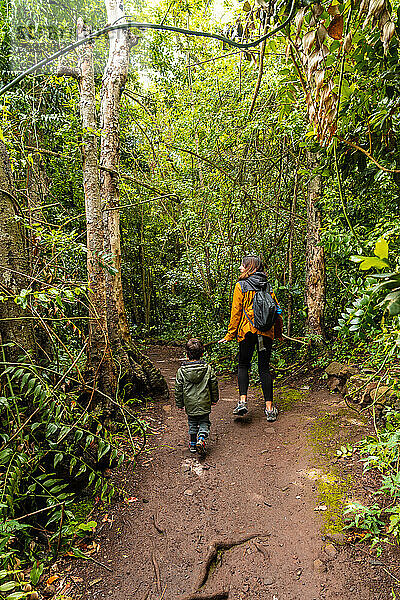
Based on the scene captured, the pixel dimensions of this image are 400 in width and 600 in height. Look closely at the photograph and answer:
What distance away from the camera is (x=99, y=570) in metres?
2.55

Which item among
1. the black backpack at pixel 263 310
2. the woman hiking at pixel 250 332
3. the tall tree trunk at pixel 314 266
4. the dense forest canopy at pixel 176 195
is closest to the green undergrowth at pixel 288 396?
the woman hiking at pixel 250 332

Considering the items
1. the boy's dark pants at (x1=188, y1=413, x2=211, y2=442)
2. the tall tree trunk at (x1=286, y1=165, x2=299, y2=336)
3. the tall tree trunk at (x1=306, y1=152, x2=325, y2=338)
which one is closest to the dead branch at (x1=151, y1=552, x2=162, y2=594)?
the boy's dark pants at (x1=188, y1=413, x2=211, y2=442)

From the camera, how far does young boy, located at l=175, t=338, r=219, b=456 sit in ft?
13.3

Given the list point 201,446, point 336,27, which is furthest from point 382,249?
point 201,446

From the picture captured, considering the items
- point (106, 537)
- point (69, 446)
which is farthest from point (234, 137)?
point (106, 537)

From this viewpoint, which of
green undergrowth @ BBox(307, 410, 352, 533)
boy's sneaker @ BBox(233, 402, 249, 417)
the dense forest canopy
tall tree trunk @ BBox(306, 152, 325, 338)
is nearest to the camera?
the dense forest canopy

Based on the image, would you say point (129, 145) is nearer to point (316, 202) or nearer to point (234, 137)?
point (234, 137)

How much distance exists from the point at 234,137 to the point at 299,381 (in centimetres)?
438

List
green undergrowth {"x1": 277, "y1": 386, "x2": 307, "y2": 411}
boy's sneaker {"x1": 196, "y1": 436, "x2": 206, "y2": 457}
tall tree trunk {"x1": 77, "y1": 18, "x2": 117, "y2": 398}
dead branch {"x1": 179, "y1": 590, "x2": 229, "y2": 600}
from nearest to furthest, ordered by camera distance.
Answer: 1. dead branch {"x1": 179, "y1": 590, "x2": 229, "y2": 600}
2. boy's sneaker {"x1": 196, "y1": 436, "x2": 206, "y2": 457}
3. tall tree trunk {"x1": 77, "y1": 18, "x2": 117, "y2": 398}
4. green undergrowth {"x1": 277, "y1": 386, "x2": 307, "y2": 411}

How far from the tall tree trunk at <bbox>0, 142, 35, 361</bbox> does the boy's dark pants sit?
6.53ft

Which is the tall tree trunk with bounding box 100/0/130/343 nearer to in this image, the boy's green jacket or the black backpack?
the boy's green jacket

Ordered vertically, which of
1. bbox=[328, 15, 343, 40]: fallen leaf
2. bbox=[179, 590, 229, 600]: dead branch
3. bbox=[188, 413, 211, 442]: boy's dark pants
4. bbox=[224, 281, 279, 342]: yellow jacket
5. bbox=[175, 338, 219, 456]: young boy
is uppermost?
bbox=[328, 15, 343, 40]: fallen leaf

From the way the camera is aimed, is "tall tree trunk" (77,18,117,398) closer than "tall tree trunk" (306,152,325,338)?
Yes

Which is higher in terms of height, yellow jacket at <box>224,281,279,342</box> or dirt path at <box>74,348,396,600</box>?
yellow jacket at <box>224,281,279,342</box>
